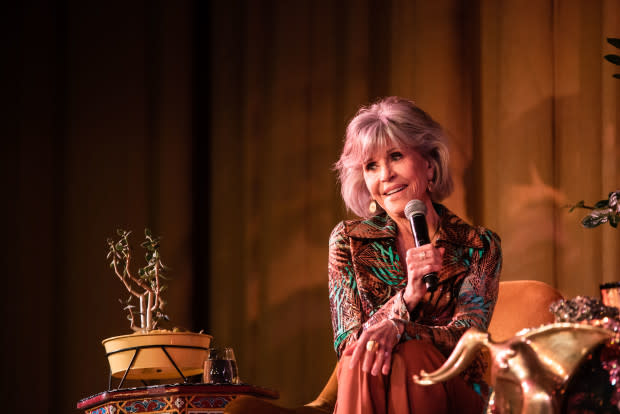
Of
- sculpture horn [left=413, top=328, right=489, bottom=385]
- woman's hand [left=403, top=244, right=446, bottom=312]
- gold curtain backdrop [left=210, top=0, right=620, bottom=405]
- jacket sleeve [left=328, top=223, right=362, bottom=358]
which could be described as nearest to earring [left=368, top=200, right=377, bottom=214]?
jacket sleeve [left=328, top=223, right=362, bottom=358]

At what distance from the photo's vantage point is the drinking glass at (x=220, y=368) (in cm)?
216

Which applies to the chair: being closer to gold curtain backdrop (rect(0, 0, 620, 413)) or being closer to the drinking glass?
the drinking glass

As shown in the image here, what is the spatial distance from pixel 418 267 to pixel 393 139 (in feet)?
1.38

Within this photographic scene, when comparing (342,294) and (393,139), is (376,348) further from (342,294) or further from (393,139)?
(393,139)

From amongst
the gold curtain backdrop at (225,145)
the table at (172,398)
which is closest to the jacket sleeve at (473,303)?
the table at (172,398)

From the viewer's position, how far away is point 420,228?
1672mm

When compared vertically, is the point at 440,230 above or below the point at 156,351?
above

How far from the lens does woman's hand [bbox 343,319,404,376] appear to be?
1.44 metres

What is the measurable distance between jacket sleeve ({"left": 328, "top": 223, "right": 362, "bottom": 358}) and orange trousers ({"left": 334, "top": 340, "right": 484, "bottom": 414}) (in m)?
0.27

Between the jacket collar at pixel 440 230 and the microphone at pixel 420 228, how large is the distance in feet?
0.77

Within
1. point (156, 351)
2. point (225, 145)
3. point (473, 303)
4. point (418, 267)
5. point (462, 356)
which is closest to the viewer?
point (462, 356)

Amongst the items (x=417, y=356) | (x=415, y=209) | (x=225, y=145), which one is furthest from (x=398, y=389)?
(x=225, y=145)

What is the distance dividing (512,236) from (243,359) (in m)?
1.19

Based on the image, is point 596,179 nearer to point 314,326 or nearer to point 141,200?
point 314,326
